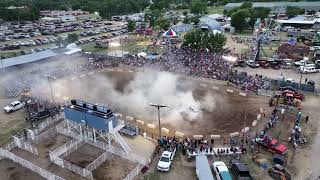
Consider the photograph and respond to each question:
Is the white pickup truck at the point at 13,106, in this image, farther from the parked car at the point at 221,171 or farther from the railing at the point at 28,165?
the parked car at the point at 221,171

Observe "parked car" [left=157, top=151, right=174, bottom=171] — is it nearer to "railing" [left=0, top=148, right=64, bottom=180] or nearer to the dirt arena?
the dirt arena

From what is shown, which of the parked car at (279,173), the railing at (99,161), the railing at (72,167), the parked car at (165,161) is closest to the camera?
the parked car at (279,173)

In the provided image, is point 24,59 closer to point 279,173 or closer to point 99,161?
point 99,161

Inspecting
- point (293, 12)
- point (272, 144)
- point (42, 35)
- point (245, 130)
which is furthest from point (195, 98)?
point (293, 12)

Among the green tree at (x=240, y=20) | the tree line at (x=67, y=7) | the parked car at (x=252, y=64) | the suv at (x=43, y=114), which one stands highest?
the tree line at (x=67, y=7)

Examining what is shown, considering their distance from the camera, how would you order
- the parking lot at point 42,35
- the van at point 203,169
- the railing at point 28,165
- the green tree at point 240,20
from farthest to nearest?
the green tree at point 240,20
the parking lot at point 42,35
the railing at point 28,165
the van at point 203,169

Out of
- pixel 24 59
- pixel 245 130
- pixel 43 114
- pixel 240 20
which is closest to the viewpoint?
pixel 245 130

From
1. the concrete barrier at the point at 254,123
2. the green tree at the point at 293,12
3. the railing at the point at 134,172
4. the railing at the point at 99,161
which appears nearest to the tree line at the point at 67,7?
the green tree at the point at 293,12
